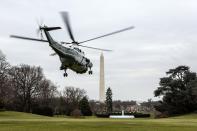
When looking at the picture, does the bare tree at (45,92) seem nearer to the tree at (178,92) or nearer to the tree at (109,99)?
the tree at (109,99)

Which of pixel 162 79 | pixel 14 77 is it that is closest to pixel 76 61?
pixel 14 77

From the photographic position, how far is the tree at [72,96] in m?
151

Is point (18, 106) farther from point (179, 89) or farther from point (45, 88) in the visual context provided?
point (179, 89)

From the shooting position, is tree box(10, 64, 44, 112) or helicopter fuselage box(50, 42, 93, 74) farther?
tree box(10, 64, 44, 112)

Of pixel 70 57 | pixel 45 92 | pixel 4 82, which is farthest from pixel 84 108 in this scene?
pixel 70 57

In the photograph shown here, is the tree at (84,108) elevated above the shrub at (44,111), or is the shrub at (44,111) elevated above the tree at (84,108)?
the tree at (84,108)

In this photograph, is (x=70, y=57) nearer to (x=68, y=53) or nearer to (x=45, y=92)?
(x=68, y=53)

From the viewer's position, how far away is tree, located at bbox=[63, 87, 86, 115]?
151 meters

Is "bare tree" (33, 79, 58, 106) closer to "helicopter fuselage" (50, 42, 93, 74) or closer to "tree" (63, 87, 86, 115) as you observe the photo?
"tree" (63, 87, 86, 115)

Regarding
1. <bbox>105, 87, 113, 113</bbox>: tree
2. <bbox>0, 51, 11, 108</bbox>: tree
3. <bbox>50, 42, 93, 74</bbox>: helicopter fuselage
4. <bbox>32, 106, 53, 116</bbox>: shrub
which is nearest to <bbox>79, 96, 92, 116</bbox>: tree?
<bbox>32, 106, 53, 116</bbox>: shrub

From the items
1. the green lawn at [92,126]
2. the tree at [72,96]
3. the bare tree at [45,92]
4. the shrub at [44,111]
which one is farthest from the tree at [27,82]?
the green lawn at [92,126]

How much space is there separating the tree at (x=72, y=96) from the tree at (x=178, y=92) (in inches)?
1227

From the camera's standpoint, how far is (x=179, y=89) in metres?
130

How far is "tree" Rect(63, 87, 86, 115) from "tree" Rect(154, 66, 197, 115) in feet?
102
